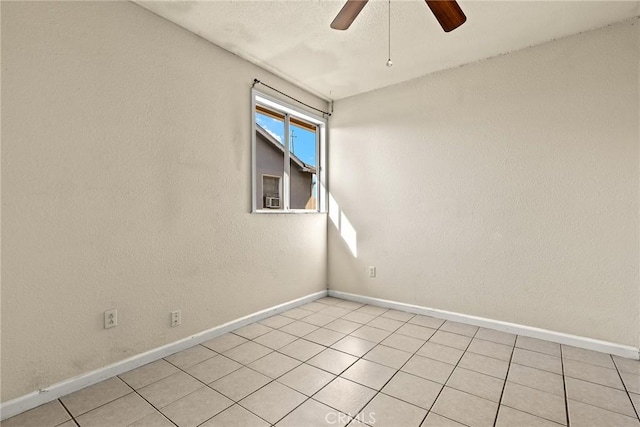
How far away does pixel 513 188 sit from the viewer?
2.81 meters

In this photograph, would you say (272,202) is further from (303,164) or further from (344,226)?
(344,226)

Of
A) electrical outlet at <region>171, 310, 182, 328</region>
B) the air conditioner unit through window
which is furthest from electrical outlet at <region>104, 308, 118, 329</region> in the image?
the air conditioner unit through window

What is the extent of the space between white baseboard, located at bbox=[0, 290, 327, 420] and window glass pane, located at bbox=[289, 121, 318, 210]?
151cm

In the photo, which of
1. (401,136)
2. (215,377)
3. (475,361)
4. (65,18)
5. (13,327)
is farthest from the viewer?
(401,136)

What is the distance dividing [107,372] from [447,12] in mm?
3015

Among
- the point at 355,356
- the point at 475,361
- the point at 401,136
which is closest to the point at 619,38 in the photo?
the point at 401,136

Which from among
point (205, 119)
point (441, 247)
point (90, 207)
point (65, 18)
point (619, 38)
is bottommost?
point (441, 247)

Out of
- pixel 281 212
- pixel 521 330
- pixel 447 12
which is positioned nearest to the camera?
→ pixel 447 12

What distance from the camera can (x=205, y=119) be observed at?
2643 mm

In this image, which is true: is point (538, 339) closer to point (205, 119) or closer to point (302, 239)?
point (302, 239)

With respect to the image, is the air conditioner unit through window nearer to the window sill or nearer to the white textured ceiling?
the window sill

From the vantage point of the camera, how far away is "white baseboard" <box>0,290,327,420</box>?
1671mm

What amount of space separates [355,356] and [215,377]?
1.02 metres

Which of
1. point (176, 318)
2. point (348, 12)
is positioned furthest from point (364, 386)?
point (348, 12)
